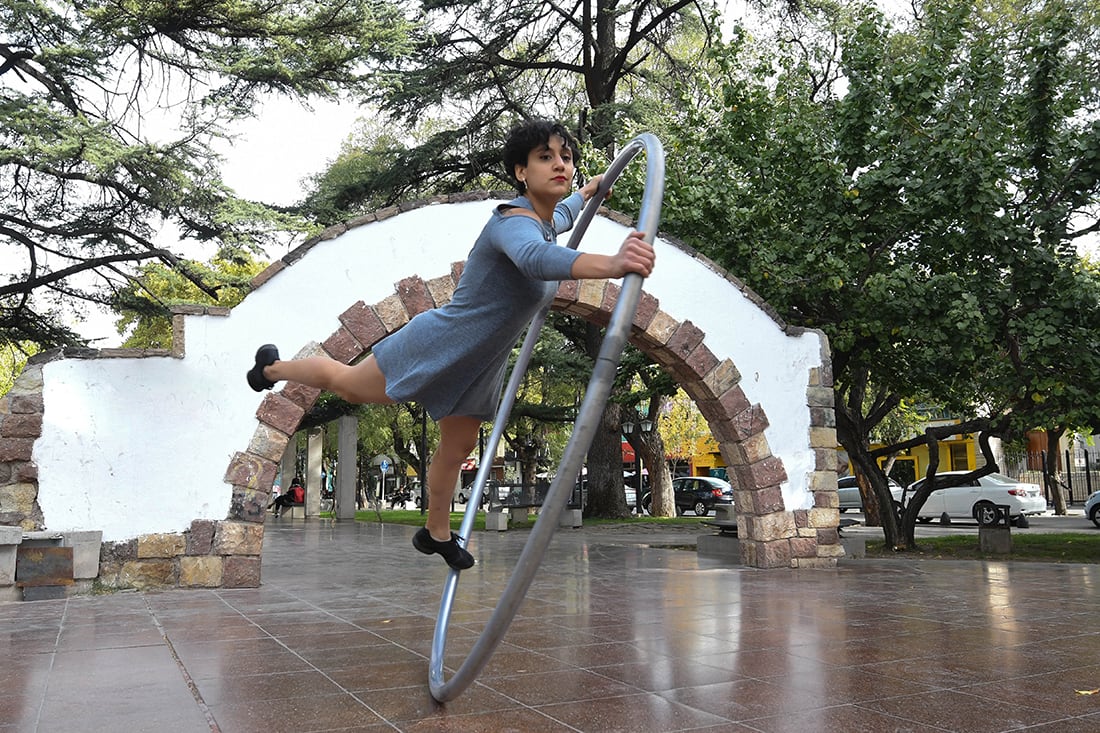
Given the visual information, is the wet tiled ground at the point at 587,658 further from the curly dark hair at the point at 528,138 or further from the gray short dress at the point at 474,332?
the curly dark hair at the point at 528,138

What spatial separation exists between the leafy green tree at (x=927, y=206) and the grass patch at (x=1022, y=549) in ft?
4.97

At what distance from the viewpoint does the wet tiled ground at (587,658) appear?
2.91 metres

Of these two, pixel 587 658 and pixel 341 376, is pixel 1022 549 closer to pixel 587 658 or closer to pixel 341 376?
pixel 587 658

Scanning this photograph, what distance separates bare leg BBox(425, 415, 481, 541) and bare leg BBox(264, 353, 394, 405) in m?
0.27

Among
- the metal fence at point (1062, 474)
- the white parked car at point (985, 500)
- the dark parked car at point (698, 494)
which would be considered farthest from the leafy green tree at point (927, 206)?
the metal fence at point (1062, 474)

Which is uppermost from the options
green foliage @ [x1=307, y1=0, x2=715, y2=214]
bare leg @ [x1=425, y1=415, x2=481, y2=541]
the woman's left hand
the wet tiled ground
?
green foliage @ [x1=307, y1=0, x2=715, y2=214]

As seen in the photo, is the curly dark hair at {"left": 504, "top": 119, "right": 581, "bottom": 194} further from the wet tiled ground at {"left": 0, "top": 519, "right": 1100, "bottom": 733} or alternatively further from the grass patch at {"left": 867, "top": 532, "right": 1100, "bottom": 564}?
the grass patch at {"left": 867, "top": 532, "right": 1100, "bottom": 564}

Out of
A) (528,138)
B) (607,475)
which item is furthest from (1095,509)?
(528,138)

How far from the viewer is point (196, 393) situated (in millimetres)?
7512

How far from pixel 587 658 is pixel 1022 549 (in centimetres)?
1031

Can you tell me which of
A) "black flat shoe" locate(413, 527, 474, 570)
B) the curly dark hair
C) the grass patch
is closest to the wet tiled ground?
"black flat shoe" locate(413, 527, 474, 570)

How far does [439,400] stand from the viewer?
323 cm

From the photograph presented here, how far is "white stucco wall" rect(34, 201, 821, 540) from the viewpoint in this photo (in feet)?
23.5

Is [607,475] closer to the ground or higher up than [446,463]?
higher up
